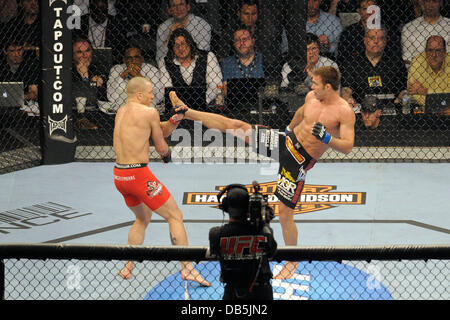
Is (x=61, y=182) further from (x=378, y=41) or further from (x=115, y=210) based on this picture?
(x=378, y=41)

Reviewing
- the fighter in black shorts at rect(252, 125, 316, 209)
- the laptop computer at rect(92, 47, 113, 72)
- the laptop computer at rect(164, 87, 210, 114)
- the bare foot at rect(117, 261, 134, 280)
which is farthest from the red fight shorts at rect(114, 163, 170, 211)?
the laptop computer at rect(92, 47, 113, 72)

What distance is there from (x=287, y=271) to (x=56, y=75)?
3.55m

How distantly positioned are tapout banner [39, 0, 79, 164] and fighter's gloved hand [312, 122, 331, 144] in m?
3.44

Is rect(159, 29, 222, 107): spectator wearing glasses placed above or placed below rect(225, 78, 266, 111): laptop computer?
above

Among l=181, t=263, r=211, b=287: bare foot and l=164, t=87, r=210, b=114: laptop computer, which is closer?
l=181, t=263, r=211, b=287: bare foot

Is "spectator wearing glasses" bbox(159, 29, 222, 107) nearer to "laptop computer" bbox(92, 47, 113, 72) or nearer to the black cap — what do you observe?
"laptop computer" bbox(92, 47, 113, 72)

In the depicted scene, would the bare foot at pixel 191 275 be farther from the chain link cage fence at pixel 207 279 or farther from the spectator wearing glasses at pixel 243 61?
the spectator wearing glasses at pixel 243 61

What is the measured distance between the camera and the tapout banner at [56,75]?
6691 mm

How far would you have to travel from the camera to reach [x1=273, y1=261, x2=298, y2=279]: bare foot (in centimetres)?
428

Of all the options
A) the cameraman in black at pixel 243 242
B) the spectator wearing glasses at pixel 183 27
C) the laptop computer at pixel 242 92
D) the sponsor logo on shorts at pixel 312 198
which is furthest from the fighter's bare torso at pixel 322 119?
the spectator wearing glasses at pixel 183 27

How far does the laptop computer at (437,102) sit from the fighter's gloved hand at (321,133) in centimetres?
295

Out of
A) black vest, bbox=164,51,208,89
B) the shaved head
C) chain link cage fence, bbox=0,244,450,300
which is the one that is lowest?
chain link cage fence, bbox=0,244,450,300

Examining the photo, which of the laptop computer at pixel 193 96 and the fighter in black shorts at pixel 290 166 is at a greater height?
the laptop computer at pixel 193 96

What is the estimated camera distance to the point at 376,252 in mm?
2955
